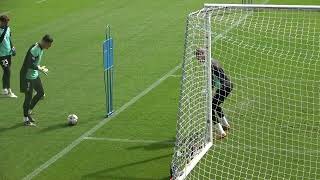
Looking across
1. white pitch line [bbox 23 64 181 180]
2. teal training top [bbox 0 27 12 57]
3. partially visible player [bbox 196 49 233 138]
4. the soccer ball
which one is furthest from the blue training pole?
teal training top [bbox 0 27 12 57]

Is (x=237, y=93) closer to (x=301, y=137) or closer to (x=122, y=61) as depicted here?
(x=301, y=137)

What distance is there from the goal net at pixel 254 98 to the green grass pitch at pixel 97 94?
127 cm

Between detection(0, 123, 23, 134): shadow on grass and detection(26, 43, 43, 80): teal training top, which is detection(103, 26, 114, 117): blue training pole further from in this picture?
detection(0, 123, 23, 134): shadow on grass

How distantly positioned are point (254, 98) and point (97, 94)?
3.96m

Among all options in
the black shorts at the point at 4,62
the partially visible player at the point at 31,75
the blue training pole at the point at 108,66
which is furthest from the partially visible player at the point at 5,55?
the blue training pole at the point at 108,66

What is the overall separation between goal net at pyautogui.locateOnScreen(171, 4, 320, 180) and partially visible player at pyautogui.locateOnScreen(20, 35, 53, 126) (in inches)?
140

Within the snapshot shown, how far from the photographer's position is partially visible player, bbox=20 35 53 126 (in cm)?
1351

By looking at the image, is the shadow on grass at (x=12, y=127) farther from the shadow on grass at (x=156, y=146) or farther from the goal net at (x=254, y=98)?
the goal net at (x=254, y=98)

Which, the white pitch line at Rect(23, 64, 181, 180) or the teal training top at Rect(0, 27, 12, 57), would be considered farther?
the teal training top at Rect(0, 27, 12, 57)

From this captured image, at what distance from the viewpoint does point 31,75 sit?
1375 cm

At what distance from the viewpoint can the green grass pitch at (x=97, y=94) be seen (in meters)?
11.9

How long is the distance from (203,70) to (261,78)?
6.48 m

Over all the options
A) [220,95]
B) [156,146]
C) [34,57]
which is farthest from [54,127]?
[220,95]

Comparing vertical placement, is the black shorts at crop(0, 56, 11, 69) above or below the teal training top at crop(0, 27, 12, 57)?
below
